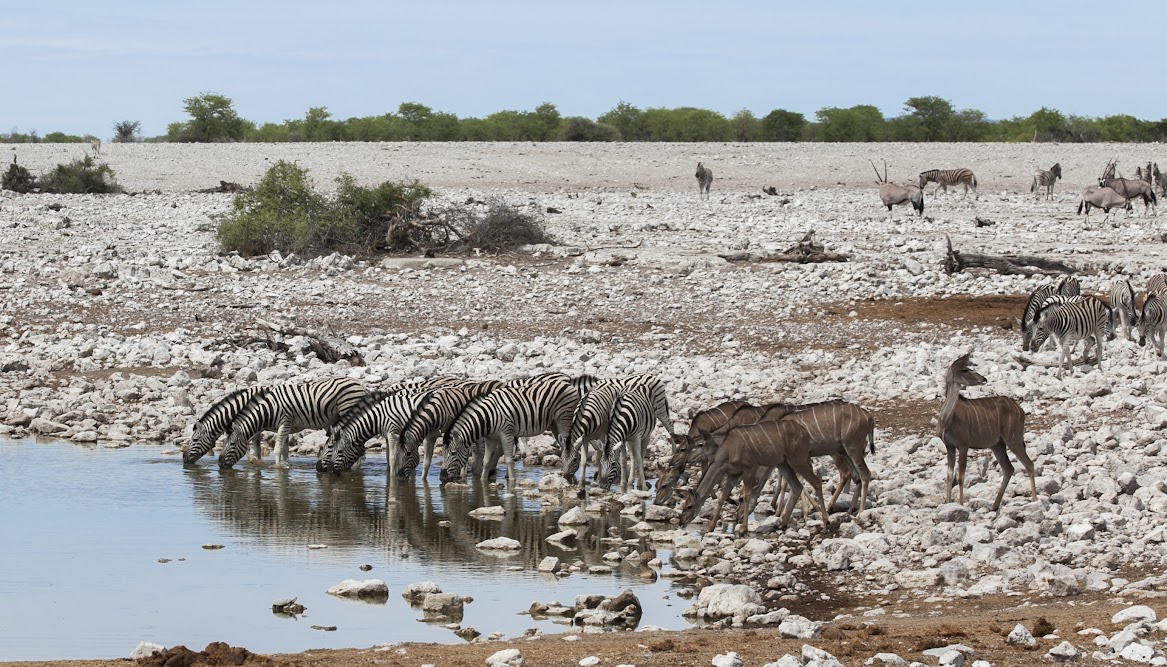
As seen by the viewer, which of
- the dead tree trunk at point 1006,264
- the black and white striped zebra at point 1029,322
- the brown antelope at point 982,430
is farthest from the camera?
the dead tree trunk at point 1006,264

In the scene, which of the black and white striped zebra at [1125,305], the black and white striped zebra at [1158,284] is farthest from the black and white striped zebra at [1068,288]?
the black and white striped zebra at [1125,305]

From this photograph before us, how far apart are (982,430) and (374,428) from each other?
5650mm

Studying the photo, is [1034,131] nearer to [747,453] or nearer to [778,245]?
[778,245]

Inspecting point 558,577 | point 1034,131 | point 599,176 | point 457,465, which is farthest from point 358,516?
point 1034,131

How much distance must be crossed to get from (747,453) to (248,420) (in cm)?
563

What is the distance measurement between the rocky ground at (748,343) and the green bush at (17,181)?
2369 mm

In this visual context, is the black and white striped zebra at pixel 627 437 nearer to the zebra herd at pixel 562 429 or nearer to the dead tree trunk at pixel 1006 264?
the zebra herd at pixel 562 429

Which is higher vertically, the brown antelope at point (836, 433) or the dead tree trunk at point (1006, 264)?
the dead tree trunk at point (1006, 264)

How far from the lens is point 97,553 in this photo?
10.6 m

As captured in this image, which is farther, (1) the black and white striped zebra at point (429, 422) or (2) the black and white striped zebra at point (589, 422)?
(1) the black and white striped zebra at point (429, 422)

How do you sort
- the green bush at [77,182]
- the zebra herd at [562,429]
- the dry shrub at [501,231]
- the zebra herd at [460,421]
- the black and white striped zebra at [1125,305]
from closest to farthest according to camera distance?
the zebra herd at [562,429] < the zebra herd at [460,421] < the black and white striped zebra at [1125,305] < the dry shrub at [501,231] < the green bush at [77,182]

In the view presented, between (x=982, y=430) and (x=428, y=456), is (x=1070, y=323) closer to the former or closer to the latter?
(x=982, y=430)

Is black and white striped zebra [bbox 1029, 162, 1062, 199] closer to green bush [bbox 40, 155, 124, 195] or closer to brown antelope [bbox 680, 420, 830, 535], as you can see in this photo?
green bush [bbox 40, 155, 124, 195]

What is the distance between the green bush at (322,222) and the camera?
2598 centimetres
